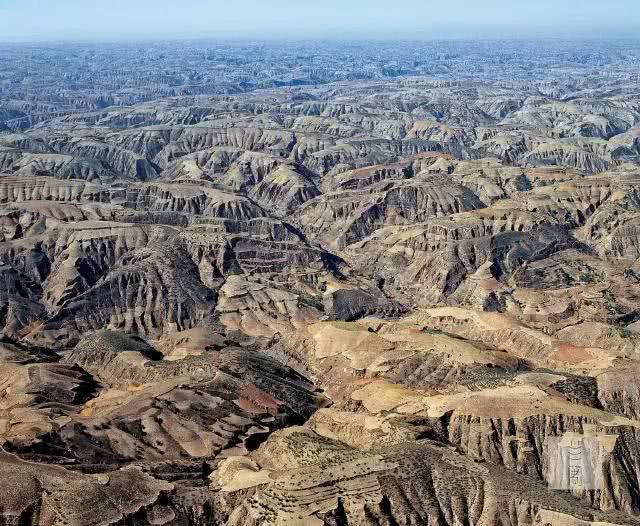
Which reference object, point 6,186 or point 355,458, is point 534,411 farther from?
point 6,186

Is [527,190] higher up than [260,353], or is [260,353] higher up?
[527,190]

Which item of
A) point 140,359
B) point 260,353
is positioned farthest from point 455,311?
point 140,359

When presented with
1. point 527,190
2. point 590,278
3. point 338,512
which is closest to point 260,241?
point 590,278

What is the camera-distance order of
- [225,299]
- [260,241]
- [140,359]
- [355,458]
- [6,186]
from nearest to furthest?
[355,458], [140,359], [225,299], [260,241], [6,186]

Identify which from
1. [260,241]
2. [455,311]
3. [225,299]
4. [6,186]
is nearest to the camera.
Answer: [455,311]

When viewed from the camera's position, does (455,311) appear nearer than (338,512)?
No

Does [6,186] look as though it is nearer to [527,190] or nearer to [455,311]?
[455,311]
